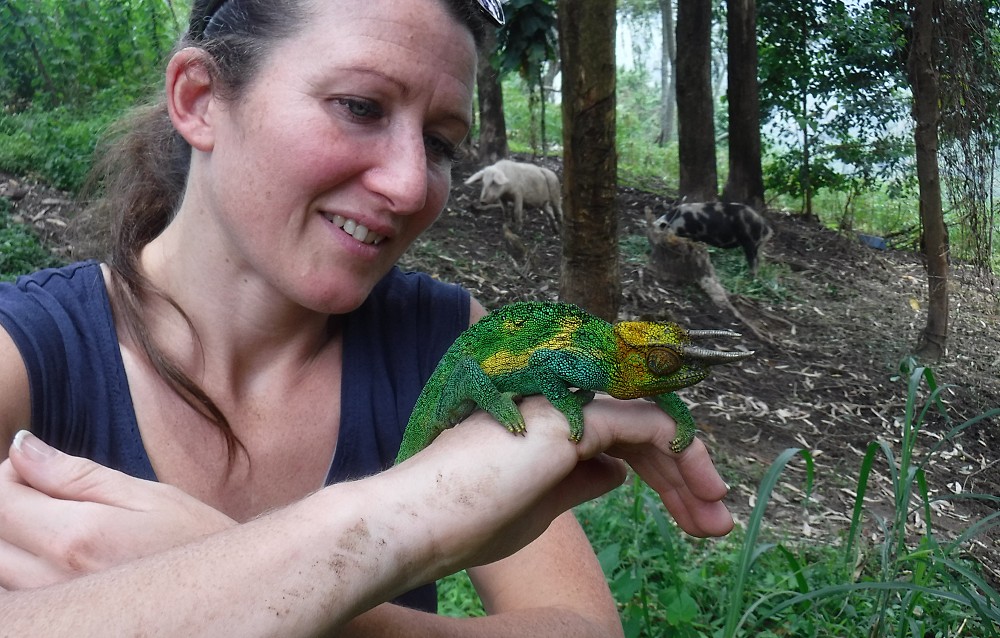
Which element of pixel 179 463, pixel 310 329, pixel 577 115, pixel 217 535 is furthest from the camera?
pixel 577 115

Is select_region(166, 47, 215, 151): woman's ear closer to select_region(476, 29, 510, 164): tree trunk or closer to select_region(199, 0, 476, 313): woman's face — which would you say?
select_region(199, 0, 476, 313): woman's face

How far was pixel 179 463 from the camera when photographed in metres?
1.74

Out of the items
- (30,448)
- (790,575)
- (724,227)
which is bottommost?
(790,575)

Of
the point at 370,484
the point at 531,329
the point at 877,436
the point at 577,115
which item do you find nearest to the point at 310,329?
the point at 531,329

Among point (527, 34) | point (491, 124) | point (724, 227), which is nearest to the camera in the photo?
point (527, 34)

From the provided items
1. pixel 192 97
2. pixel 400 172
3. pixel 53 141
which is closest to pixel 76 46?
pixel 53 141

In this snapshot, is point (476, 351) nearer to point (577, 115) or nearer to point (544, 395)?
point (544, 395)

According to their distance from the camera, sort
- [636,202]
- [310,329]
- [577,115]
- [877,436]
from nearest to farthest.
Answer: [310,329] → [577,115] → [877,436] → [636,202]

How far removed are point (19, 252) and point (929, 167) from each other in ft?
20.8

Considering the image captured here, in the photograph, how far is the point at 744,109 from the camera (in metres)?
10.1

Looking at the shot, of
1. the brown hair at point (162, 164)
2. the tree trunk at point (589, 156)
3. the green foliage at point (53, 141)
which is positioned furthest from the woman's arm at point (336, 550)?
the green foliage at point (53, 141)

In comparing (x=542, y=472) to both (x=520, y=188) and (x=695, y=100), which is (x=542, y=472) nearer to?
(x=520, y=188)

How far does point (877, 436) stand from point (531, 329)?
4431mm

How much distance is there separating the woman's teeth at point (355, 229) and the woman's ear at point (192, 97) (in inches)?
14.8
